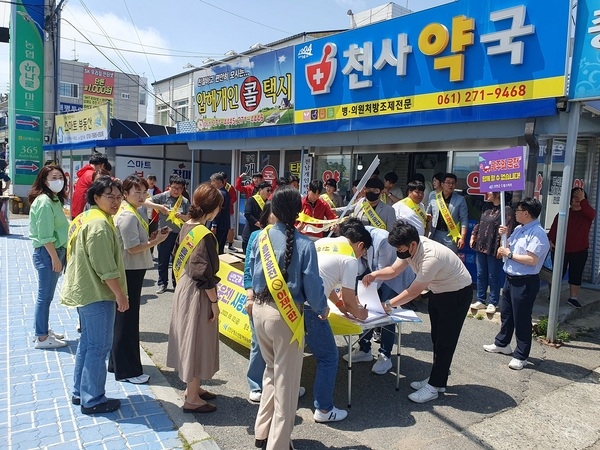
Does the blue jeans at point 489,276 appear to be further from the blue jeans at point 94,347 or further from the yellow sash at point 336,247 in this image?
the blue jeans at point 94,347

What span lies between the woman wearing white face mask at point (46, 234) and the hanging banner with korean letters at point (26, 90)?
17.0 m

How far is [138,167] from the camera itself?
15289 mm

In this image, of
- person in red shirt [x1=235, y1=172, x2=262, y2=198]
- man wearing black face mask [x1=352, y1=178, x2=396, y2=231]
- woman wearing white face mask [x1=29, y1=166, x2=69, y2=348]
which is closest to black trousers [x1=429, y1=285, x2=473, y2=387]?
man wearing black face mask [x1=352, y1=178, x2=396, y2=231]

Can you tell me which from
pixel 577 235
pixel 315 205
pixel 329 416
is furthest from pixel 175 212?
pixel 577 235

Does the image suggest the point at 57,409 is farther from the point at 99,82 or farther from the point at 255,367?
the point at 99,82

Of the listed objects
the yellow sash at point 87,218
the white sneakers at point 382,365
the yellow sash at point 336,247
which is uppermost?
the yellow sash at point 87,218

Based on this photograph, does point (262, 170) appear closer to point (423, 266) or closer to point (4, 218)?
point (4, 218)

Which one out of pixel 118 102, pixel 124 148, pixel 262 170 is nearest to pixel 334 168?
pixel 262 170

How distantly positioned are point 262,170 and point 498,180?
7.19 meters

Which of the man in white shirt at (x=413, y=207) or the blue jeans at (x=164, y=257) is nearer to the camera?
the man in white shirt at (x=413, y=207)

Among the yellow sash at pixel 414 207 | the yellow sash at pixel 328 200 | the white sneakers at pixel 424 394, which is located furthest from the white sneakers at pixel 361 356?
the yellow sash at pixel 328 200

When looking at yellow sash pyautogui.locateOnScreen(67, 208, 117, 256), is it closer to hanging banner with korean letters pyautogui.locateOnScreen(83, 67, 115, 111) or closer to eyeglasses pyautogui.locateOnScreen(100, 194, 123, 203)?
eyeglasses pyautogui.locateOnScreen(100, 194, 123, 203)

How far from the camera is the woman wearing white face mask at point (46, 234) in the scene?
14.8 ft

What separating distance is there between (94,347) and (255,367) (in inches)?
50.6
